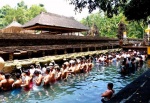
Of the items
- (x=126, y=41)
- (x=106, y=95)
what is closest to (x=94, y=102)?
(x=106, y=95)

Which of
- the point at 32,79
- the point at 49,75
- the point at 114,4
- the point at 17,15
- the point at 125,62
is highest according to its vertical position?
the point at 17,15

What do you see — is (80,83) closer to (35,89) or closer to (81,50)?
(35,89)

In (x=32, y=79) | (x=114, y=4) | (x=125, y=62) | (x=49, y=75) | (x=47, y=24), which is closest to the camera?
(x=114, y=4)

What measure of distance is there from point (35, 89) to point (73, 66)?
6289mm

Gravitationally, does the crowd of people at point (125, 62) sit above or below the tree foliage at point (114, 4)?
below

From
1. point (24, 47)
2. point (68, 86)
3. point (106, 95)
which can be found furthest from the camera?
point (24, 47)

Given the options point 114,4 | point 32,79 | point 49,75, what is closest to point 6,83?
point 32,79

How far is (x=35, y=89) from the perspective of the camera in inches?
526

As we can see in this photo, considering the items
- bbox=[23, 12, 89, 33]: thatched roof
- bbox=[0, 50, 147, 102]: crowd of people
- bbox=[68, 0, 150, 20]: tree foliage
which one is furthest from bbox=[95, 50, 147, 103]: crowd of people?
bbox=[23, 12, 89, 33]: thatched roof

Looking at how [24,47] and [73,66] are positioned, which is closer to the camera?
[73,66]

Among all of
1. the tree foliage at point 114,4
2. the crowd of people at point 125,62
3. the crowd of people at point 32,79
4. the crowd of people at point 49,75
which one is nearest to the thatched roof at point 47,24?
the crowd of people at point 125,62

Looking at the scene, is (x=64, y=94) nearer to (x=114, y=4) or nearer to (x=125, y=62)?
(x=114, y=4)

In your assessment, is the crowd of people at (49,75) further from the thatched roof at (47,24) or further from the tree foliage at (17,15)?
the tree foliage at (17,15)

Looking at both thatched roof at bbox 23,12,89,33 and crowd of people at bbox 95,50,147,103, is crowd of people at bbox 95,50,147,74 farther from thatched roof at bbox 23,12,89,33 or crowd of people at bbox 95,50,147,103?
thatched roof at bbox 23,12,89,33
